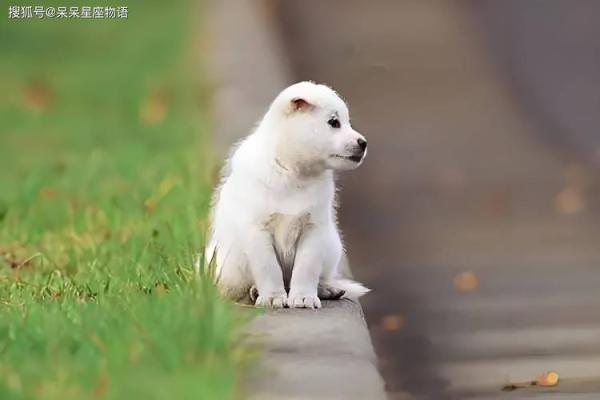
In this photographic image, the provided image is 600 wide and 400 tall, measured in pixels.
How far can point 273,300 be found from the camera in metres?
5.65

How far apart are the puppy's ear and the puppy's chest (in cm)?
39

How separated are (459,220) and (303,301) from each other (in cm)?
325

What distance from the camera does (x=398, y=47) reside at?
15.2m

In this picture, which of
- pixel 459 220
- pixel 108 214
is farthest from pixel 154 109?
pixel 108 214

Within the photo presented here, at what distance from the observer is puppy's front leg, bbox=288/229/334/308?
5.67 metres

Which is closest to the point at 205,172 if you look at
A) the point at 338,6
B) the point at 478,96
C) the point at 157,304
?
the point at 157,304

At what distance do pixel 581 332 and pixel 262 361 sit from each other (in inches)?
86.0

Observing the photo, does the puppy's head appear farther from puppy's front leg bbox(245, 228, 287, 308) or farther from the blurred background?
the blurred background

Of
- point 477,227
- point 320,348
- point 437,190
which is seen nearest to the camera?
point 320,348

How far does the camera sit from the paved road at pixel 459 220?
239 inches

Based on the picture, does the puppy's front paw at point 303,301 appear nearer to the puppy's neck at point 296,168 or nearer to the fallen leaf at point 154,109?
the puppy's neck at point 296,168

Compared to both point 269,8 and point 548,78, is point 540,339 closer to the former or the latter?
point 548,78

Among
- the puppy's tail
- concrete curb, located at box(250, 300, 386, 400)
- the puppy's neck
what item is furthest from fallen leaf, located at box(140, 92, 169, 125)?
concrete curb, located at box(250, 300, 386, 400)

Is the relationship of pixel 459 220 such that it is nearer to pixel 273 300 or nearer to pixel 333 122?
pixel 333 122
